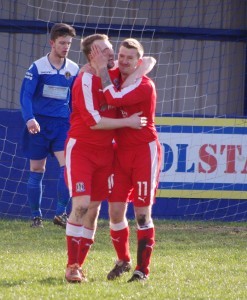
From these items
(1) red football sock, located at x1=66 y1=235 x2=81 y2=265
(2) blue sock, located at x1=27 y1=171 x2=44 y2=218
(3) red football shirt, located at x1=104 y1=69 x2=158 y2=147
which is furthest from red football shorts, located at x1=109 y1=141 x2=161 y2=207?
(2) blue sock, located at x1=27 y1=171 x2=44 y2=218

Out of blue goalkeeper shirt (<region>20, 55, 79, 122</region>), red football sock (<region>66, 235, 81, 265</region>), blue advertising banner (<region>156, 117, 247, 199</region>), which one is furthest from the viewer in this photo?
blue advertising banner (<region>156, 117, 247, 199</region>)

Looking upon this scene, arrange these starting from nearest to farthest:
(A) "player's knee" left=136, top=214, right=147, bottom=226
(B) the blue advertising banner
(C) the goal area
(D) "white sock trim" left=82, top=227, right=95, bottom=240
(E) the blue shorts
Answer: (A) "player's knee" left=136, top=214, right=147, bottom=226, (D) "white sock trim" left=82, top=227, right=95, bottom=240, (E) the blue shorts, (B) the blue advertising banner, (C) the goal area

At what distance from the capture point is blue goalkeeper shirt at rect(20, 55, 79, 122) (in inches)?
381

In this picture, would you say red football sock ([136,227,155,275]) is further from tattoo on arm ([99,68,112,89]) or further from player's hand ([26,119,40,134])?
player's hand ([26,119,40,134])

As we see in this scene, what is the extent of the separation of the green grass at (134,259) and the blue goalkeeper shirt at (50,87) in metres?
1.26

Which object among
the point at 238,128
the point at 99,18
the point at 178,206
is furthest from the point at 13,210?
the point at 99,18

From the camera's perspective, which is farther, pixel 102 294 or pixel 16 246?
pixel 16 246

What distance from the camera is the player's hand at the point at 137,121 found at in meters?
6.69

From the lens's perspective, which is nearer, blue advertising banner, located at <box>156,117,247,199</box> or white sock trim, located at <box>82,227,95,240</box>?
white sock trim, located at <box>82,227,95,240</box>

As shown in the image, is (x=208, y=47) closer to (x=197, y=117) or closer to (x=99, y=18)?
(x=99, y=18)

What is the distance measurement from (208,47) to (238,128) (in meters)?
4.08

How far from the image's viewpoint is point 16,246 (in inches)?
348

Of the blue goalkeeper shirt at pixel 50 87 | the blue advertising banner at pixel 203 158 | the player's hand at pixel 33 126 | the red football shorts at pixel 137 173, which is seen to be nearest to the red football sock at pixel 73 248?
the red football shorts at pixel 137 173

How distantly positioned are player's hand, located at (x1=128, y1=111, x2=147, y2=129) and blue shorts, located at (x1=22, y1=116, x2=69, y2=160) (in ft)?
10.2
